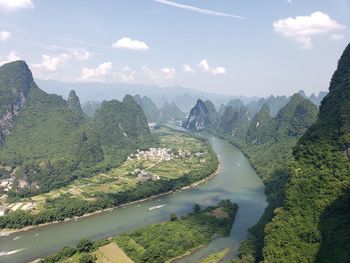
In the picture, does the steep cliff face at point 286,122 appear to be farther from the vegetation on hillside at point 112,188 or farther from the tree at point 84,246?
the tree at point 84,246

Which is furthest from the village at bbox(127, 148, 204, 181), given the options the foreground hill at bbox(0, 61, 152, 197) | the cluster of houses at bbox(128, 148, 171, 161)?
the foreground hill at bbox(0, 61, 152, 197)

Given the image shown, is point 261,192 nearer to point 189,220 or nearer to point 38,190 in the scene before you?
point 189,220

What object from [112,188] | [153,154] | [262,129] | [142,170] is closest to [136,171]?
[142,170]

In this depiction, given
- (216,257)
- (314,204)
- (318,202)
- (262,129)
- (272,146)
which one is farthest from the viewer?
(262,129)

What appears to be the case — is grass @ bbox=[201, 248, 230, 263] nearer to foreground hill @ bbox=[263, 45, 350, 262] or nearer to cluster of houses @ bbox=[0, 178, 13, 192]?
foreground hill @ bbox=[263, 45, 350, 262]

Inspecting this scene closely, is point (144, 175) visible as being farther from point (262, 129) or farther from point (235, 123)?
point (235, 123)

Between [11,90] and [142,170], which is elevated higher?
[11,90]

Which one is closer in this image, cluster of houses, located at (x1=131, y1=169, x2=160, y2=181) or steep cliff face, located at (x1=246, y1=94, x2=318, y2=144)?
cluster of houses, located at (x1=131, y1=169, x2=160, y2=181)
